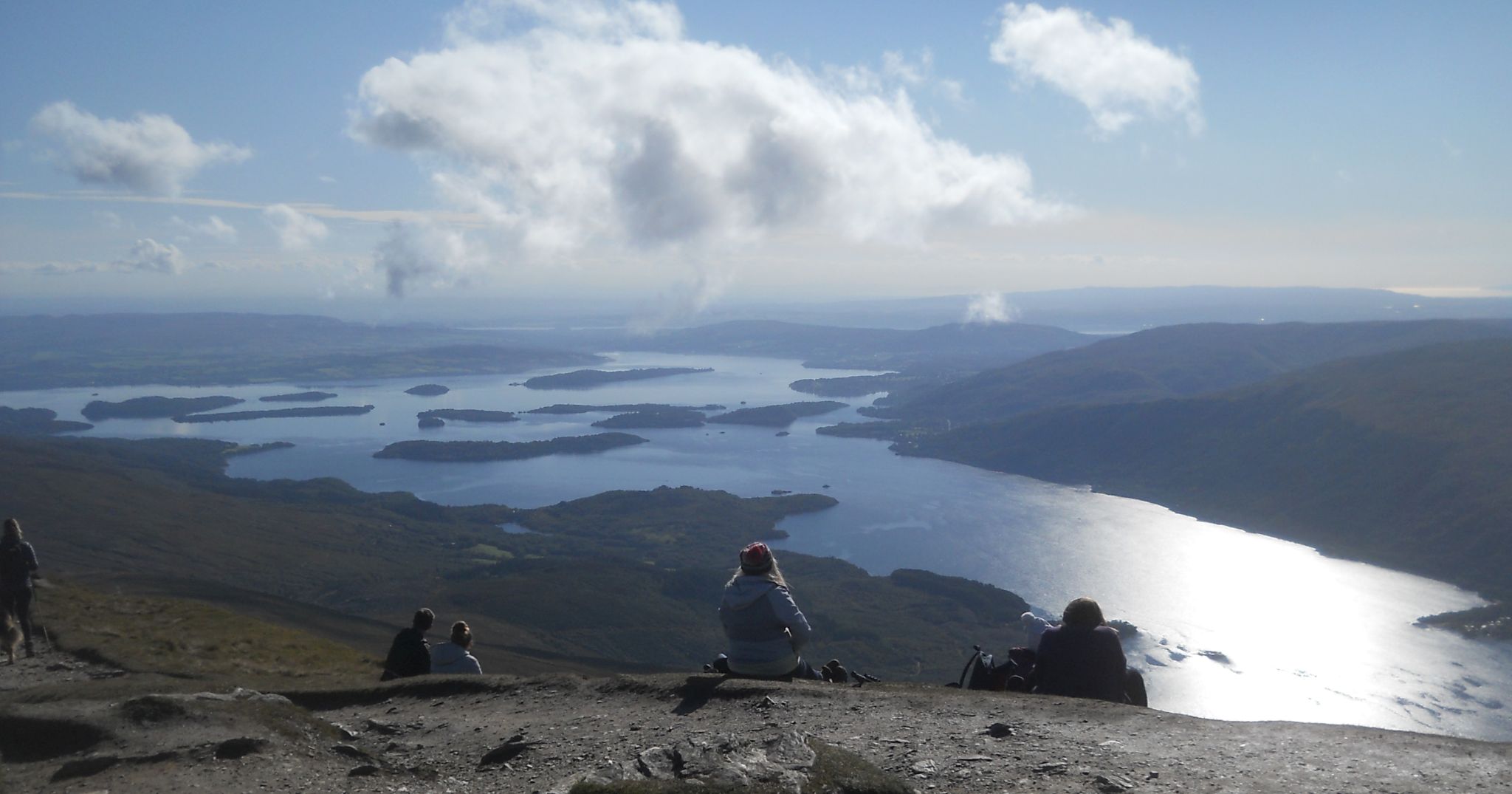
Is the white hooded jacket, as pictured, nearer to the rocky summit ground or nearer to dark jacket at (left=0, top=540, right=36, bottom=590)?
the rocky summit ground

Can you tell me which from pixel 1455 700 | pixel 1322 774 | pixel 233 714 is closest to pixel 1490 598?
pixel 1455 700

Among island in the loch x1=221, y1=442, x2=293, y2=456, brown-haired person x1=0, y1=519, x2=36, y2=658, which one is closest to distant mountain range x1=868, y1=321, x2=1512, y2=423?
island in the loch x1=221, y1=442, x2=293, y2=456

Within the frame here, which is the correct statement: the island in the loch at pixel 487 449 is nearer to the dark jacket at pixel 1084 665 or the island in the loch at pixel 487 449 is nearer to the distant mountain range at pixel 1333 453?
the distant mountain range at pixel 1333 453

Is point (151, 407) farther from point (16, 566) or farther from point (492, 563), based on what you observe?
point (16, 566)

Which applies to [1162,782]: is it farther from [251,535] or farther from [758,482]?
[758,482]

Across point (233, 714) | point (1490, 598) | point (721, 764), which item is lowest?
point (1490, 598)

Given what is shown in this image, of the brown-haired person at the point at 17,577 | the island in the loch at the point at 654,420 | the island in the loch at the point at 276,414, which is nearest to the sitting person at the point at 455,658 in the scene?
the brown-haired person at the point at 17,577

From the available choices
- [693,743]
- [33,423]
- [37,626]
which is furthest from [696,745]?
[33,423]
